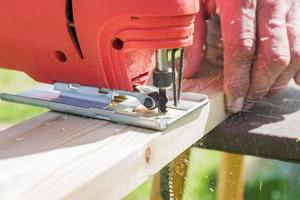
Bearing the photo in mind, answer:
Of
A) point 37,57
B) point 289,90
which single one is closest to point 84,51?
point 37,57

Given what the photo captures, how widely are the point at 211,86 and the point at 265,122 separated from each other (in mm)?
146

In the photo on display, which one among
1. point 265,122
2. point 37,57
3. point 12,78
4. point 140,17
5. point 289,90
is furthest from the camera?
point 12,78

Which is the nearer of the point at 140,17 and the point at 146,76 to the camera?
the point at 140,17

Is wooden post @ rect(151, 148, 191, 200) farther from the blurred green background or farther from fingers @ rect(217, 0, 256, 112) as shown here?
the blurred green background

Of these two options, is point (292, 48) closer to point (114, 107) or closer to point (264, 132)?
point (264, 132)

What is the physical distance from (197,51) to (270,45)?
0.22 m

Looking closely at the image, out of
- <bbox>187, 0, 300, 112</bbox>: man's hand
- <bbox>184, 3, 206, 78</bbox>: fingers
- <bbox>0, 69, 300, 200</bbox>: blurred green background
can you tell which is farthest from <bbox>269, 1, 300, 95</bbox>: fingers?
<bbox>0, 69, 300, 200</bbox>: blurred green background

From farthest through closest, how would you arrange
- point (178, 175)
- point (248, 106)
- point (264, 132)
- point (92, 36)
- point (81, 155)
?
1. point (178, 175)
2. point (248, 106)
3. point (264, 132)
4. point (92, 36)
5. point (81, 155)

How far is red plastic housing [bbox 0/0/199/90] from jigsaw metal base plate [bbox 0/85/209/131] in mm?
39

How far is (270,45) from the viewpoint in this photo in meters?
1.39

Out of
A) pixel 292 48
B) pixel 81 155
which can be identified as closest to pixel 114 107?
pixel 81 155

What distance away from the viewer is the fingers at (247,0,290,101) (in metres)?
1.39

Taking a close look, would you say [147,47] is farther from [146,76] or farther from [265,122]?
[265,122]

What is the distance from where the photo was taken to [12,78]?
3732 mm
